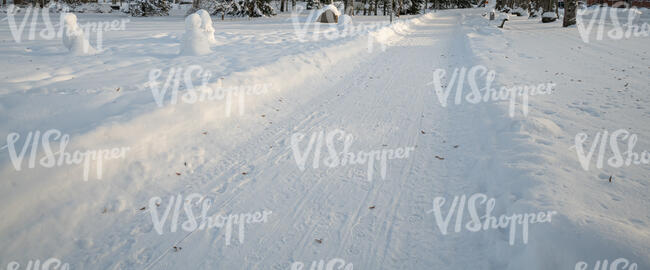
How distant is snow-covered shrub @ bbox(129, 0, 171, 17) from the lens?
26.0 metres

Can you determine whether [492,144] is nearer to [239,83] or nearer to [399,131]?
[399,131]

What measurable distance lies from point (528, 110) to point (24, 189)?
21.1ft

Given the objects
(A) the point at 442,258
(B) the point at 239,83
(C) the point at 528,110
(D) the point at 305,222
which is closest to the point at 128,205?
(D) the point at 305,222

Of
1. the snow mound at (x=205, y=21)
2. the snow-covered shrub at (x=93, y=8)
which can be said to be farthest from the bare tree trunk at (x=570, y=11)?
the snow-covered shrub at (x=93, y=8)

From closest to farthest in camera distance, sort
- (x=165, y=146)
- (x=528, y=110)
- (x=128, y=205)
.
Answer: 1. (x=128, y=205)
2. (x=165, y=146)
3. (x=528, y=110)

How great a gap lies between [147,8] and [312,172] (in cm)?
2980

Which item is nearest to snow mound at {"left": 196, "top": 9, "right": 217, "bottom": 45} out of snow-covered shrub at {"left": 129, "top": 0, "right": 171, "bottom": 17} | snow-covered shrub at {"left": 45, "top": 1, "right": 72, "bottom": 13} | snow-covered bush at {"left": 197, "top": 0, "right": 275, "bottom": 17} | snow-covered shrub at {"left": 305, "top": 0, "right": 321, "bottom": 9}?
snow-covered bush at {"left": 197, "top": 0, "right": 275, "bottom": 17}

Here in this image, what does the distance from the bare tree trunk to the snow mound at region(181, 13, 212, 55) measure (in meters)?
21.9

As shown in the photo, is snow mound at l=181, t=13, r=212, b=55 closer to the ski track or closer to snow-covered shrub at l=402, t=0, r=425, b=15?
the ski track

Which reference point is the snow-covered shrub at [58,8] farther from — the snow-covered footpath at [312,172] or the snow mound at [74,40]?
the snow-covered footpath at [312,172]

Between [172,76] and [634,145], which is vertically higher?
[172,76]

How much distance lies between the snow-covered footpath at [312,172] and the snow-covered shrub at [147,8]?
23536 millimetres

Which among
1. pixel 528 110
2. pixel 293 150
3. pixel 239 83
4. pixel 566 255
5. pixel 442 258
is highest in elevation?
pixel 239 83

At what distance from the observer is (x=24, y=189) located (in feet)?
9.12
